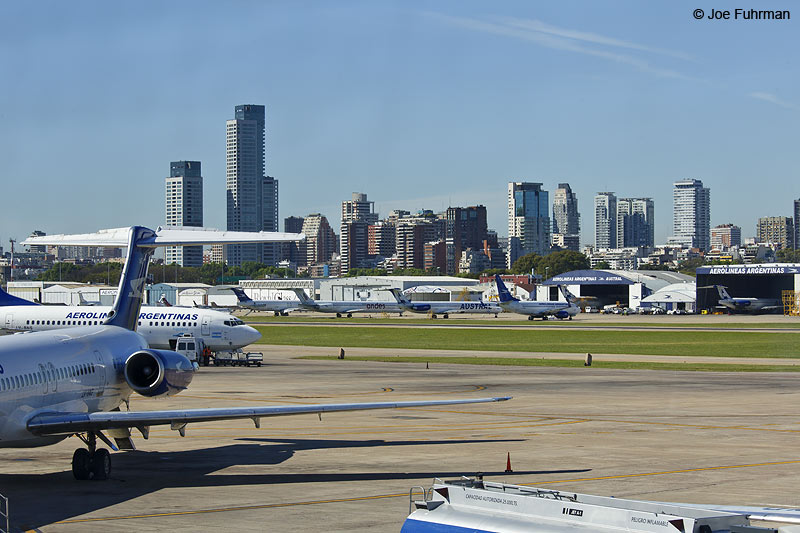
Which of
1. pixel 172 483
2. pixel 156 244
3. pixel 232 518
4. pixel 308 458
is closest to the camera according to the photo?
pixel 232 518

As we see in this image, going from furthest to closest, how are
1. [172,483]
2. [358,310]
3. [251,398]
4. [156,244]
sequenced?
[358,310], [251,398], [156,244], [172,483]

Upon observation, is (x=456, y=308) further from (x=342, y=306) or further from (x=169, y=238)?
(x=169, y=238)

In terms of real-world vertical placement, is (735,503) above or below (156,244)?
below

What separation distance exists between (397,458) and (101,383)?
875 centimetres

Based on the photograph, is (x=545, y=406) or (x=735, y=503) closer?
(x=735, y=503)

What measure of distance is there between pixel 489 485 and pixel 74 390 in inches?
676

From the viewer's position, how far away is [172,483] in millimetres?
25969

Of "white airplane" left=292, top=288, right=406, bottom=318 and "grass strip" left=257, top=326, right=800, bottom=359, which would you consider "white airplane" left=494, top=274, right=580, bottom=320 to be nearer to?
"white airplane" left=292, top=288, right=406, bottom=318

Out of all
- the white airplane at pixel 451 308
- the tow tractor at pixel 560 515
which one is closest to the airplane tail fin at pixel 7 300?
the tow tractor at pixel 560 515

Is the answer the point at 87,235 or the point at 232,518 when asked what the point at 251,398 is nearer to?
the point at 87,235

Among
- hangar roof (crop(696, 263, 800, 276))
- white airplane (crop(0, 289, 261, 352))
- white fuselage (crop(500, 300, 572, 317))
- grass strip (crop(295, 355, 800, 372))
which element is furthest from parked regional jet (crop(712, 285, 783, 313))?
white airplane (crop(0, 289, 261, 352))

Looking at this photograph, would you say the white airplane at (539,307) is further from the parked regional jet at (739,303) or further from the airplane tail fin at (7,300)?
the airplane tail fin at (7,300)

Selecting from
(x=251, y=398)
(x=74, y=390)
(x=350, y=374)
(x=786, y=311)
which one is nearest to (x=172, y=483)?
(x=74, y=390)

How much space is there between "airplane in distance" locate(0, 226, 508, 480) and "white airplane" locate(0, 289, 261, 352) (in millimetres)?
39806
